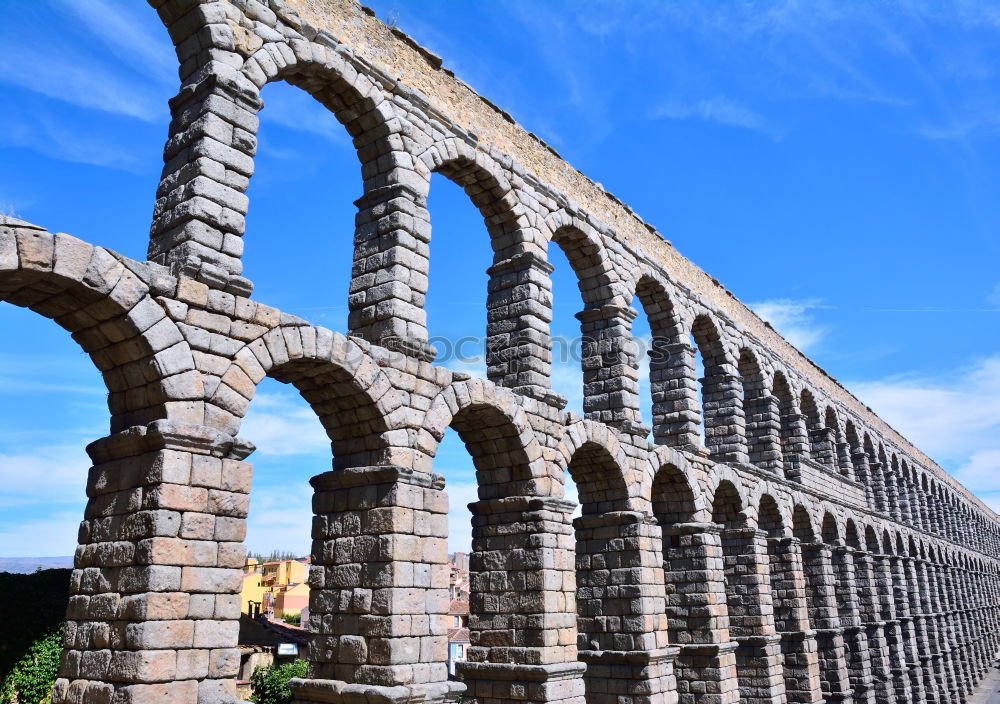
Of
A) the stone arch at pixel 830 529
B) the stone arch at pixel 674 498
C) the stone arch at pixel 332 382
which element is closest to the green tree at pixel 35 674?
the stone arch at pixel 332 382

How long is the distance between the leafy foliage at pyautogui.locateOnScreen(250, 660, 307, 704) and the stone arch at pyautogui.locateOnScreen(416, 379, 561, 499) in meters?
12.7

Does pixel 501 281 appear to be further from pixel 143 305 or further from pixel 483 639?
pixel 143 305

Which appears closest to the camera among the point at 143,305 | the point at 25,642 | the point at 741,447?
the point at 143,305

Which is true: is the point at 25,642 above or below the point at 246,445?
below

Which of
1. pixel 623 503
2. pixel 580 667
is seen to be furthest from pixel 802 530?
pixel 580 667

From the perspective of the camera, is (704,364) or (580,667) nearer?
(580,667)

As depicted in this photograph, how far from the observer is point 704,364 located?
1891 cm

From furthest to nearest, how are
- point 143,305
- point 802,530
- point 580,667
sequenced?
point 802,530 → point 580,667 → point 143,305

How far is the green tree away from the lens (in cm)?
1441

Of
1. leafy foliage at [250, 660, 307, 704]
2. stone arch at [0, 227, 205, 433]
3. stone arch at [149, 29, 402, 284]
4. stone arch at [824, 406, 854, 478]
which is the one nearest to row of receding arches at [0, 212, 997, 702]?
stone arch at [0, 227, 205, 433]

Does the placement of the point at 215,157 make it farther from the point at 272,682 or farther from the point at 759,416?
the point at 272,682

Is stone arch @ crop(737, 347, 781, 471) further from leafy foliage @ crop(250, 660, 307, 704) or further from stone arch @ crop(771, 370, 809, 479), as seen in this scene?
leafy foliage @ crop(250, 660, 307, 704)

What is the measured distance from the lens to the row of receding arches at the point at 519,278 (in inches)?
383

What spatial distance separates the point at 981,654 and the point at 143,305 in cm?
4589
